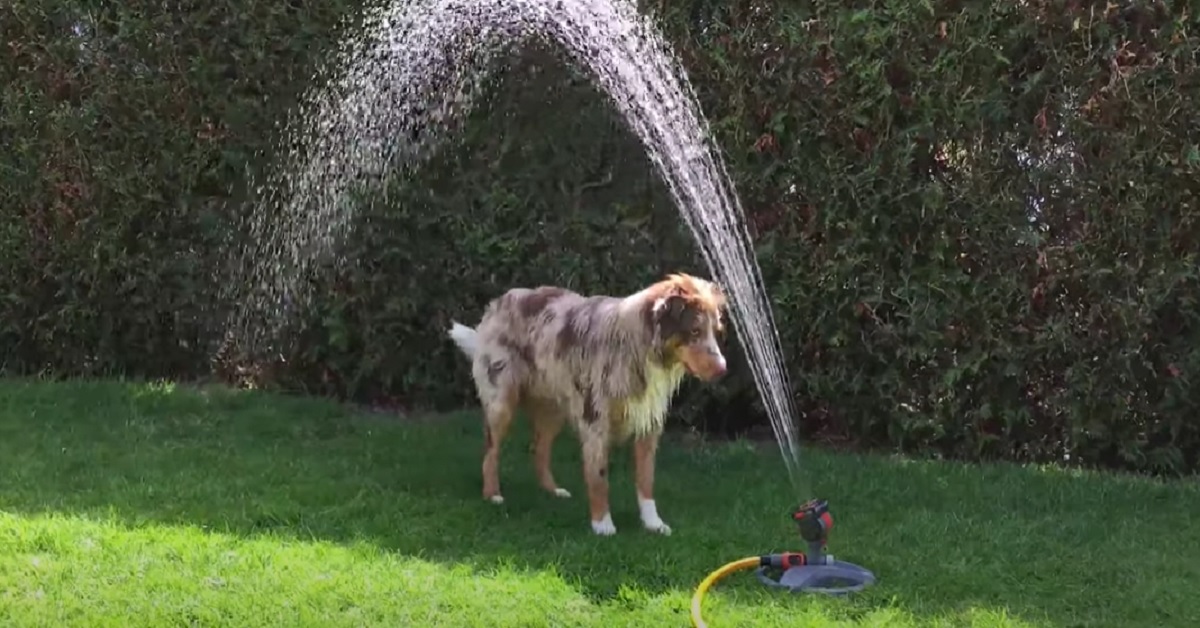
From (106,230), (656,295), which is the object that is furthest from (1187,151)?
(106,230)

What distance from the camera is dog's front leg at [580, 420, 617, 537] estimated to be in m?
4.69

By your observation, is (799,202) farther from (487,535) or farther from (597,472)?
(487,535)

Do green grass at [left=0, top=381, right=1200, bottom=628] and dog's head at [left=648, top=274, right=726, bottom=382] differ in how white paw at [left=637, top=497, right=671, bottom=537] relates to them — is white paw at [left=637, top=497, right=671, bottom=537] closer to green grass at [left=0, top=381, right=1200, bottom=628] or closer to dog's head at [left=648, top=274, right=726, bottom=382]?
Answer: green grass at [left=0, top=381, right=1200, bottom=628]

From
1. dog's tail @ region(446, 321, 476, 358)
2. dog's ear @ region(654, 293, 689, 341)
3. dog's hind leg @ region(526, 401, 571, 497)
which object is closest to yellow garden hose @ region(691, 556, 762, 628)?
dog's ear @ region(654, 293, 689, 341)

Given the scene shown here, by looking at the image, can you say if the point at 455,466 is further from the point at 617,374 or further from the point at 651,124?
the point at 651,124

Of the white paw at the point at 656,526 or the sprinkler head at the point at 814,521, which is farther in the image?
the white paw at the point at 656,526

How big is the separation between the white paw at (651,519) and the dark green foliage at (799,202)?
1.70 m

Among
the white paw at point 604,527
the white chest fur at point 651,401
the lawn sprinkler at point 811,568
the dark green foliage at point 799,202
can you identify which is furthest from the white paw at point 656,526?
the dark green foliage at point 799,202

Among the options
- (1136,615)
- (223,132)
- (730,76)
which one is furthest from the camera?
(223,132)

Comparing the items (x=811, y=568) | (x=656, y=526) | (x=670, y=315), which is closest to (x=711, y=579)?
(x=811, y=568)

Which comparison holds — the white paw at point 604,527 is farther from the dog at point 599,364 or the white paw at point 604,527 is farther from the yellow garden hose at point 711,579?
the yellow garden hose at point 711,579

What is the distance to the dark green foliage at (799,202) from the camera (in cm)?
573

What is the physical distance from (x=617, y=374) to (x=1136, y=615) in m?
1.90

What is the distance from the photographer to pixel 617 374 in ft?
15.2
